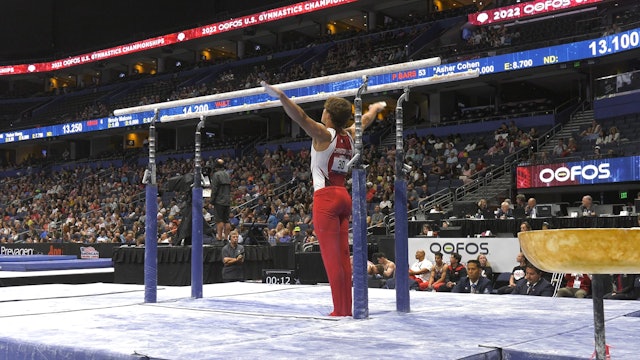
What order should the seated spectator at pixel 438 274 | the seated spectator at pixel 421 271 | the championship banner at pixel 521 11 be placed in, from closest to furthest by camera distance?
the seated spectator at pixel 438 274, the seated spectator at pixel 421 271, the championship banner at pixel 521 11

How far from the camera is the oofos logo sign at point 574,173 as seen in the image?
16.2 m

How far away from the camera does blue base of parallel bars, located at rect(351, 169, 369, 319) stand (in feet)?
15.4

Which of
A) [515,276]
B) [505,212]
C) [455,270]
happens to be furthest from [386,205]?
[515,276]

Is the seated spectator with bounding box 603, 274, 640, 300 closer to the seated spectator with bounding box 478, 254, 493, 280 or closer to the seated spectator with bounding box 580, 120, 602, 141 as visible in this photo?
the seated spectator with bounding box 478, 254, 493, 280

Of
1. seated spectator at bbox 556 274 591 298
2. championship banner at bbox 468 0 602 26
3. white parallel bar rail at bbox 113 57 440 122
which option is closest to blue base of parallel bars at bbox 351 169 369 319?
white parallel bar rail at bbox 113 57 440 122

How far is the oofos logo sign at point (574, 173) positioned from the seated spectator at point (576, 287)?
777 centimetres

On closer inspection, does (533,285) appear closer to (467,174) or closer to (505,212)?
(505,212)

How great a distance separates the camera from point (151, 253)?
20.3 ft

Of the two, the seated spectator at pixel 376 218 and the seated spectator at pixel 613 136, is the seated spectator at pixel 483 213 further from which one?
the seated spectator at pixel 613 136

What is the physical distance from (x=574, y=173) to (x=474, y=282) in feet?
29.2

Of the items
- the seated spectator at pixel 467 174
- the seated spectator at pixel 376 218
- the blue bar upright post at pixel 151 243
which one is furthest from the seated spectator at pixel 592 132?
the blue bar upright post at pixel 151 243

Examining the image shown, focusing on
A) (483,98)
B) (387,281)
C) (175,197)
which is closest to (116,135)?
(175,197)

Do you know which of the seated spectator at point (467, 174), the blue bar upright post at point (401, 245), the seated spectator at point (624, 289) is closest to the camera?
the blue bar upright post at point (401, 245)

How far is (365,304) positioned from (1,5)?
141 feet
